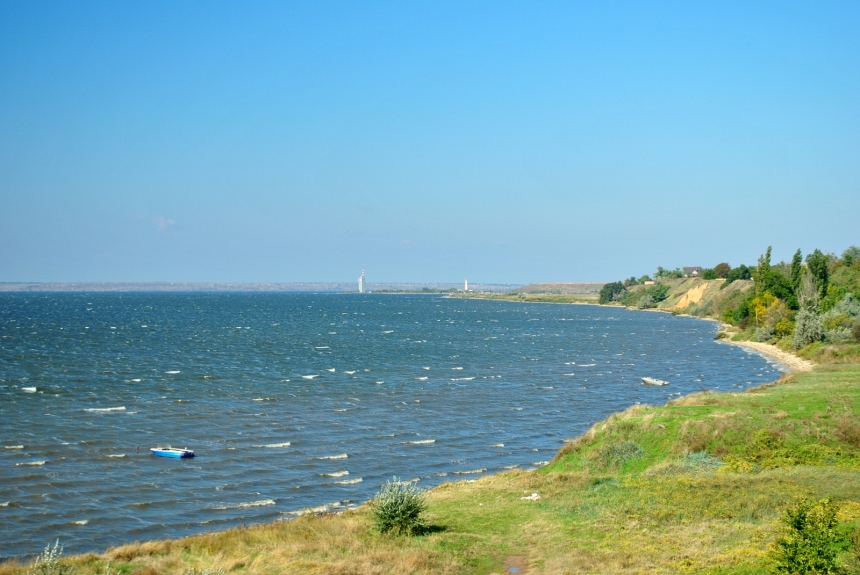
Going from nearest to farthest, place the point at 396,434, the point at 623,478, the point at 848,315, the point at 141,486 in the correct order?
the point at 623,478 → the point at 141,486 → the point at 396,434 → the point at 848,315

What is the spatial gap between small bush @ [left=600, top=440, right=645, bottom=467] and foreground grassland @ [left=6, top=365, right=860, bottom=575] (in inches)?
2.4

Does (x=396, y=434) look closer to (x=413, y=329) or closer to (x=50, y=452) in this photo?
(x=50, y=452)

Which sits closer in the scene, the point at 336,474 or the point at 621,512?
the point at 621,512

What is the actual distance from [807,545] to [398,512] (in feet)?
37.2

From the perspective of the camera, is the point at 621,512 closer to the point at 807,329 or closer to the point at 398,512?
the point at 398,512

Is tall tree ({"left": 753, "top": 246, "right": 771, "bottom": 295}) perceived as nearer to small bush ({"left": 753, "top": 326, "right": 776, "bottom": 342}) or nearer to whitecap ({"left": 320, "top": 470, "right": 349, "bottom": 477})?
small bush ({"left": 753, "top": 326, "right": 776, "bottom": 342})

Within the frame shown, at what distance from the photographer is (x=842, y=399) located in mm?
34531

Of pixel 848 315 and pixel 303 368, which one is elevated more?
pixel 848 315

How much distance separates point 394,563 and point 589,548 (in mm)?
5267

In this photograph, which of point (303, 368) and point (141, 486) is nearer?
point (141, 486)

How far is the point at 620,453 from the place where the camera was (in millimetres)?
30969

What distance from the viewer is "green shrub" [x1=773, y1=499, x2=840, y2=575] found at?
1500 centimetres

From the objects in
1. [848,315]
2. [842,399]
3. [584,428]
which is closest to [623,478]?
[842,399]

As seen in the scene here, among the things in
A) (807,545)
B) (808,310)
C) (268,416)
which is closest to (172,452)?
(268,416)
